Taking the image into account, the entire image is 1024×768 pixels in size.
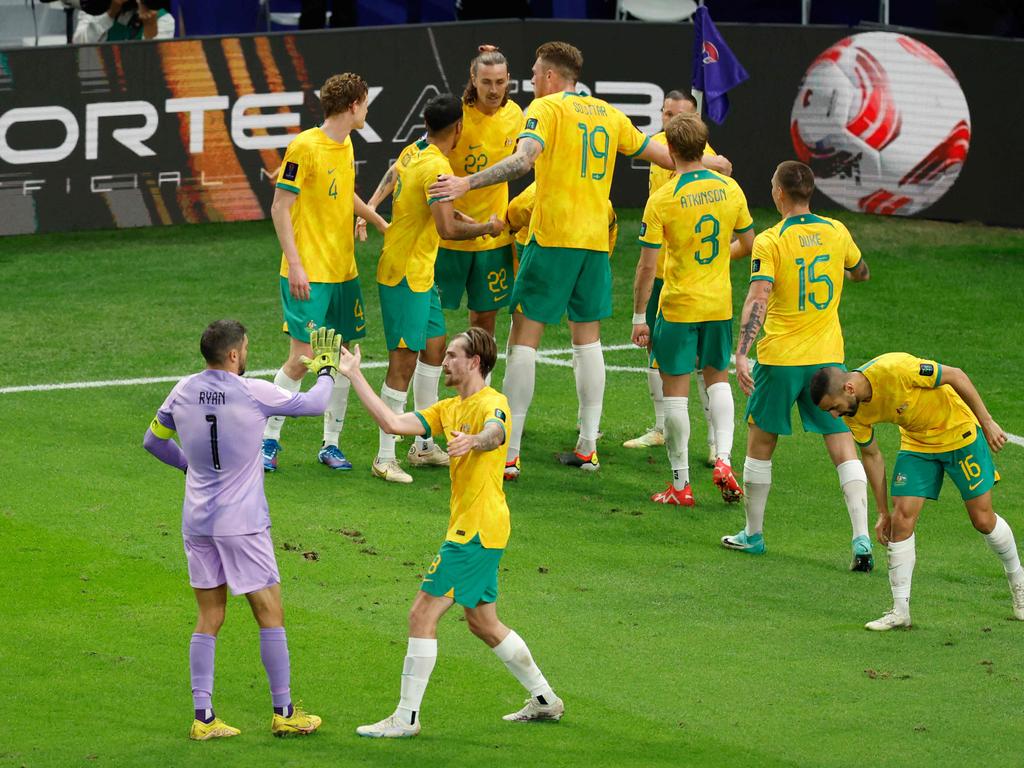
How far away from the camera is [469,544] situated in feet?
23.5

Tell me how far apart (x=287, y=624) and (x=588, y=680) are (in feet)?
5.49

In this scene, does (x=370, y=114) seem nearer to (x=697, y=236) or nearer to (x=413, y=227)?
(x=413, y=227)

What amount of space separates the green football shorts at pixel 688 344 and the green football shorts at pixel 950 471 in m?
2.23

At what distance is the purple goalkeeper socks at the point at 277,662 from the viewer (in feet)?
23.1

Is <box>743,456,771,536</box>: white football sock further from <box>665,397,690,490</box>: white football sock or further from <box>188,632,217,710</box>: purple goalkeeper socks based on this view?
<box>188,632,217,710</box>: purple goalkeeper socks

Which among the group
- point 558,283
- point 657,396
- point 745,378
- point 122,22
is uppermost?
point 122,22

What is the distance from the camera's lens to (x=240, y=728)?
727 cm

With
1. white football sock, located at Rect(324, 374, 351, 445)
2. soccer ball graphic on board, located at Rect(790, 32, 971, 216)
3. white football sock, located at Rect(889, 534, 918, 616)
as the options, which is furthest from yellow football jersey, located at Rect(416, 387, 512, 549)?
→ soccer ball graphic on board, located at Rect(790, 32, 971, 216)

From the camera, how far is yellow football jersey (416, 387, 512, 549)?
23.6ft

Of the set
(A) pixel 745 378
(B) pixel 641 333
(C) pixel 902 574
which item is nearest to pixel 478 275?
(B) pixel 641 333

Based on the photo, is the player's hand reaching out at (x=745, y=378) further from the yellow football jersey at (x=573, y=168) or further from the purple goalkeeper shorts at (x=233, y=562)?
the purple goalkeeper shorts at (x=233, y=562)

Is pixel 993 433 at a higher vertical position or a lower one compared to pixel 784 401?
higher

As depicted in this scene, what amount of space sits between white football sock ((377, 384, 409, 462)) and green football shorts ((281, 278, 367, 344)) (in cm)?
48

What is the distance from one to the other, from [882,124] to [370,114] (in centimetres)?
596
